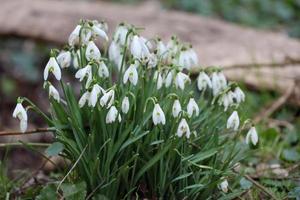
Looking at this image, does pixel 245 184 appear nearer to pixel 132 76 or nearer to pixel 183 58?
pixel 183 58

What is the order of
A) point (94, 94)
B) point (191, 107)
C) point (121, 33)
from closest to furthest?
1. point (94, 94)
2. point (191, 107)
3. point (121, 33)

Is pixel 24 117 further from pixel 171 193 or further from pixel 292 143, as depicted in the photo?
pixel 292 143

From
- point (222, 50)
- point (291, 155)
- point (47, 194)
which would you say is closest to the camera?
point (47, 194)

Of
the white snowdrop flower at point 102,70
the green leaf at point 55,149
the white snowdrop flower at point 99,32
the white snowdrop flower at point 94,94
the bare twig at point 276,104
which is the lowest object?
the bare twig at point 276,104

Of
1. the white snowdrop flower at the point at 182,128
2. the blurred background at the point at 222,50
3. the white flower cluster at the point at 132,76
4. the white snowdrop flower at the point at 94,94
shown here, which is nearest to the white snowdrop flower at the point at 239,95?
the white flower cluster at the point at 132,76

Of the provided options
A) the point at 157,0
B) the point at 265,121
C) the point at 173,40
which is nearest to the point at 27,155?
the point at 265,121

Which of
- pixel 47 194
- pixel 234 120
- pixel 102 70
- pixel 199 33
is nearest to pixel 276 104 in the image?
pixel 199 33

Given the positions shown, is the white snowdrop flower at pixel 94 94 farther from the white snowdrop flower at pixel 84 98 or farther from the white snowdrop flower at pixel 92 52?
the white snowdrop flower at pixel 92 52
